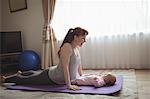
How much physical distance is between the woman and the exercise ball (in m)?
1.05

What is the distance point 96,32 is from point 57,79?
1641 mm

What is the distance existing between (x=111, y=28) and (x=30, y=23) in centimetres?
151

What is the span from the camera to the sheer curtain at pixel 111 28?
4.37 m

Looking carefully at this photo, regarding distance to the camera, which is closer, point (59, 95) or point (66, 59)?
point (59, 95)

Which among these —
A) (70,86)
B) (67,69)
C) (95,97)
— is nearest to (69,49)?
(67,69)

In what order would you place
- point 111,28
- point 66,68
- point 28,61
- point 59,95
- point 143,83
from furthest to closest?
point 111,28
point 28,61
point 143,83
point 66,68
point 59,95

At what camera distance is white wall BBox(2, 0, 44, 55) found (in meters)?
→ 4.77

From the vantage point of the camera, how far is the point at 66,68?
2.92 m

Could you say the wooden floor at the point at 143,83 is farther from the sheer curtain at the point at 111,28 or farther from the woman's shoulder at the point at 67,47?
the woman's shoulder at the point at 67,47

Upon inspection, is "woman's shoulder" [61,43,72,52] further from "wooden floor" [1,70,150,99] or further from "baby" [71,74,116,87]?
"wooden floor" [1,70,150,99]

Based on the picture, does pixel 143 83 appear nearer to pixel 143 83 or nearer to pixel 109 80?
pixel 143 83

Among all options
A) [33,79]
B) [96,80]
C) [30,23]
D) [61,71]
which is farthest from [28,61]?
[96,80]

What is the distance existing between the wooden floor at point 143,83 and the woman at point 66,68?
0.74 metres

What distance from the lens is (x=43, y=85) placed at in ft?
10.4
